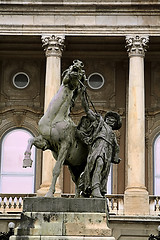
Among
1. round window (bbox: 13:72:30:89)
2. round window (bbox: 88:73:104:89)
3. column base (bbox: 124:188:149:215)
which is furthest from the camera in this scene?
round window (bbox: 13:72:30:89)

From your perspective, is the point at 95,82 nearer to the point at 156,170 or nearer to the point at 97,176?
the point at 156,170

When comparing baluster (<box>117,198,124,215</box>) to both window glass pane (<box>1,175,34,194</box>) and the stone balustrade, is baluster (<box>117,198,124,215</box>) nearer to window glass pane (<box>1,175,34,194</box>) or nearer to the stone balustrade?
the stone balustrade

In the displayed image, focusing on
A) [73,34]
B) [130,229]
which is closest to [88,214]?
[130,229]

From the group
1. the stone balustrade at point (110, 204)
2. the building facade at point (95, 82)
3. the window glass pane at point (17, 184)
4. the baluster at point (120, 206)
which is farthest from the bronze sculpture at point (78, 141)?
the window glass pane at point (17, 184)

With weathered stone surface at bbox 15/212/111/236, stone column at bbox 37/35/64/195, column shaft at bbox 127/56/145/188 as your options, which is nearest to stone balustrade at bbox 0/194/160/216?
column shaft at bbox 127/56/145/188

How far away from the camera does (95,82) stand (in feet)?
99.3

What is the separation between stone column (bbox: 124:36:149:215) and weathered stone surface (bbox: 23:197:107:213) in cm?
1518

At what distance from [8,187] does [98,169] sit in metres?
19.3

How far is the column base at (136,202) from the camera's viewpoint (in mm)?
24438

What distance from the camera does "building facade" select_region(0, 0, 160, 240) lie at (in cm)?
2508

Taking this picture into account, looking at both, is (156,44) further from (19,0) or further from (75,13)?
(19,0)

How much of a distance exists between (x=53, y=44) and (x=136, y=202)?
24.9 feet

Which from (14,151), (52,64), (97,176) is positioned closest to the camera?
(97,176)

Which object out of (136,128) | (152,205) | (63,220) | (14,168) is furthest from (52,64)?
(63,220)
